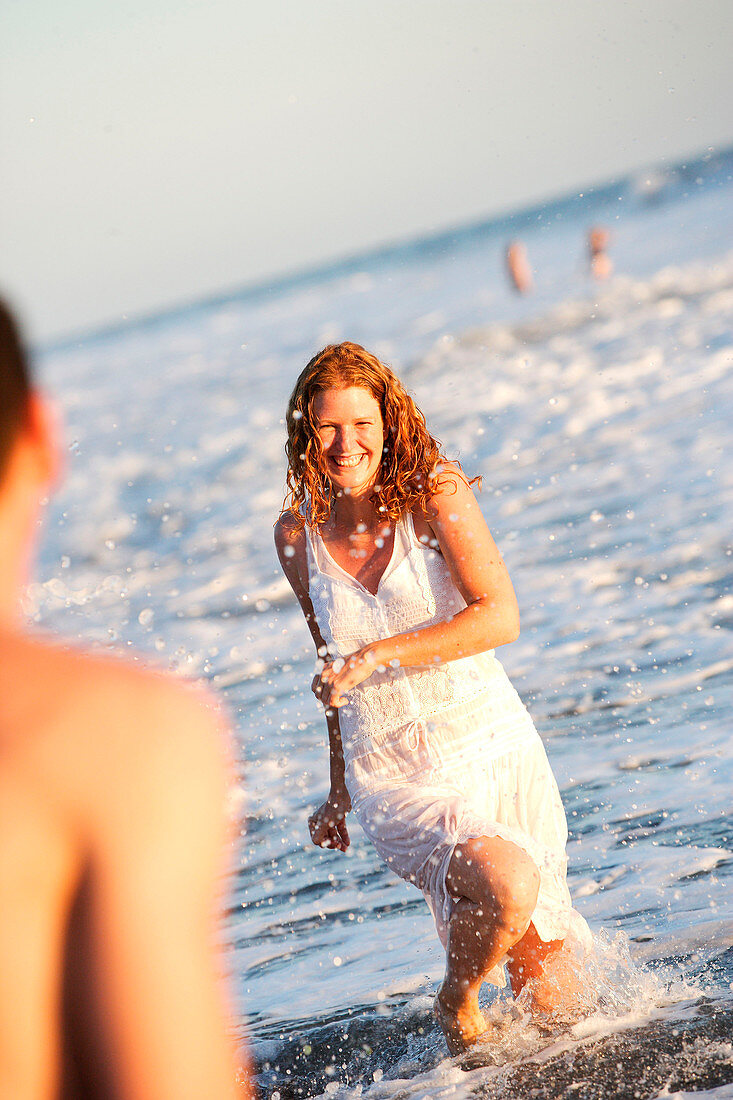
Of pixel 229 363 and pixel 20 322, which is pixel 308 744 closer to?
pixel 20 322

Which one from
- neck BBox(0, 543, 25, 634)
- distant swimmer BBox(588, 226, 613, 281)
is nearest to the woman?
neck BBox(0, 543, 25, 634)

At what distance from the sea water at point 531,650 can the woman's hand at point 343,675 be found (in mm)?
1262

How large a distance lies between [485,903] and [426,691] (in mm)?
711

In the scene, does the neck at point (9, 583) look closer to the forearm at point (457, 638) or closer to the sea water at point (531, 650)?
the sea water at point (531, 650)

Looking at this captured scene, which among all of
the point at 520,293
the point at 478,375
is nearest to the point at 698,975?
the point at 478,375

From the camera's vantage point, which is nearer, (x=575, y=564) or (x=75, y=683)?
(x=75, y=683)

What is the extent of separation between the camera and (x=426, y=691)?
4148mm

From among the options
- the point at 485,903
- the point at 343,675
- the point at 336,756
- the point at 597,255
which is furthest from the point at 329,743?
the point at 597,255

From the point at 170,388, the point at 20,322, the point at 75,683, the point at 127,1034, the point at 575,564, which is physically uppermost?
the point at 170,388

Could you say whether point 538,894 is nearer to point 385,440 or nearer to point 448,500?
point 448,500

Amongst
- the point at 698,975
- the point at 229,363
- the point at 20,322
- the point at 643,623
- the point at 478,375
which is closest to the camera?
the point at 20,322

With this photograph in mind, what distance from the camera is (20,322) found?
1517 millimetres

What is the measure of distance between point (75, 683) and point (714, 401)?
12.8 metres

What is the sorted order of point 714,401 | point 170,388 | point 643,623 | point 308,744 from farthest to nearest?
point 170,388 < point 714,401 < point 643,623 < point 308,744
